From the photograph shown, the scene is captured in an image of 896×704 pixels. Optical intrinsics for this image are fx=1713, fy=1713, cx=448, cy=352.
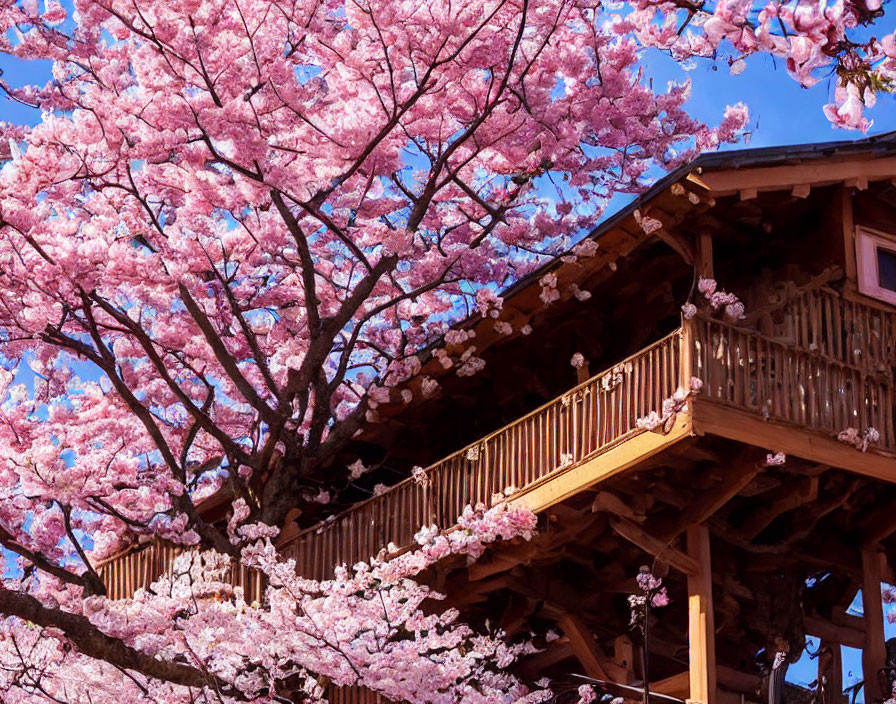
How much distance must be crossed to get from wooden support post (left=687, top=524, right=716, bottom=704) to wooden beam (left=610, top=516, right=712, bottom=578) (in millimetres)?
67

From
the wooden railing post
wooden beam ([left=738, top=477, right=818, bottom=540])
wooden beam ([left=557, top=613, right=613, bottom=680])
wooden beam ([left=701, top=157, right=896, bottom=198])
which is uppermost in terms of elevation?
wooden beam ([left=701, top=157, right=896, bottom=198])

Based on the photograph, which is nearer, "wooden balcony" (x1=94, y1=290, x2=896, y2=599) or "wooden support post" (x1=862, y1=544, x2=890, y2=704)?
"wooden balcony" (x1=94, y1=290, x2=896, y2=599)

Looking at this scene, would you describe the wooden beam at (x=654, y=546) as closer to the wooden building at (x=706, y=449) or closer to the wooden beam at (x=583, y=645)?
the wooden building at (x=706, y=449)

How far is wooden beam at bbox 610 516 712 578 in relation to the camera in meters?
15.5

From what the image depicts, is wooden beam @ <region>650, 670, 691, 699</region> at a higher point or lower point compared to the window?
lower

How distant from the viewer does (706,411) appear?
14.5m

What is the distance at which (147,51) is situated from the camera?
18.0 m

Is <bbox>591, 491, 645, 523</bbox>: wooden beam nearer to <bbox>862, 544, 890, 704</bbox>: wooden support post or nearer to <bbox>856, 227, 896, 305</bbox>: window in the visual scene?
<bbox>862, 544, 890, 704</bbox>: wooden support post

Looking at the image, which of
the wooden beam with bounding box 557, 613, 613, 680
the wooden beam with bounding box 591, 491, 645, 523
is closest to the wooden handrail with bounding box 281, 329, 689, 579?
the wooden beam with bounding box 591, 491, 645, 523

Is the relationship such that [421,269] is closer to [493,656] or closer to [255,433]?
[255,433]

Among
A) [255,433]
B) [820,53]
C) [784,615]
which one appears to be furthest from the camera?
[255,433]

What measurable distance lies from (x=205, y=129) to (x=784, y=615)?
765 centimetres

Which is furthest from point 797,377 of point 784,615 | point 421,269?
point 421,269

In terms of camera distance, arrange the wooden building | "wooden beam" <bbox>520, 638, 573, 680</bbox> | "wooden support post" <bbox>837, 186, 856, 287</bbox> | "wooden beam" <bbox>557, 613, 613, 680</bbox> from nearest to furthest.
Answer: the wooden building
"wooden support post" <bbox>837, 186, 856, 287</bbox>
"wooden beam" <bbox>557, 613, 613, 680</bbox>
"wooden beam" <bbox>520, 638, 573, 680</bbox>
